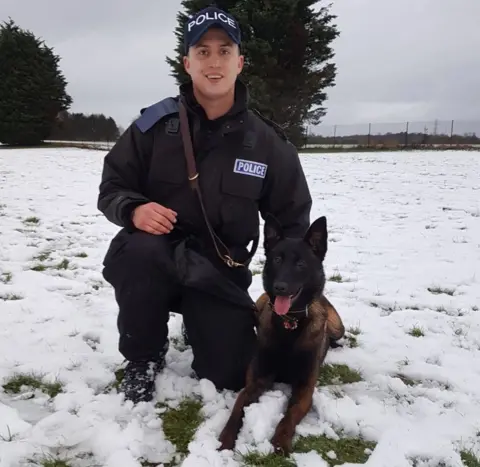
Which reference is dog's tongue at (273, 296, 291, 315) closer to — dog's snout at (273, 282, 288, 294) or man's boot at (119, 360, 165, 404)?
dog's snout at (273, 282, 288, 294)

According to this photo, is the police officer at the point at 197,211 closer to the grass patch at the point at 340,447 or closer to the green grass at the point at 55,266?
the grass patch at the point at 340,447

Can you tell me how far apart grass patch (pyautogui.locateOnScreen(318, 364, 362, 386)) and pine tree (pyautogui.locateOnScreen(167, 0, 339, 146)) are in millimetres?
18131

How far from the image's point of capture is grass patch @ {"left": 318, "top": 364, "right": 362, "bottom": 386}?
2.71m

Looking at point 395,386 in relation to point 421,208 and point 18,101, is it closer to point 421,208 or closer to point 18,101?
point 421,208

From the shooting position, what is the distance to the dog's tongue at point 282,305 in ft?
8.00

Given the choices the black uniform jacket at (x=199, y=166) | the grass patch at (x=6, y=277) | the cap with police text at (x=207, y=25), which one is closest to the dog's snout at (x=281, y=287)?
the black uniform jacket at (x=199, y=166)

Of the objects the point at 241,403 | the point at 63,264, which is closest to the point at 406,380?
the point at 241,403

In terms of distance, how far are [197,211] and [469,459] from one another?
5.84 ft

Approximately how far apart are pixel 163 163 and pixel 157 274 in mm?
630

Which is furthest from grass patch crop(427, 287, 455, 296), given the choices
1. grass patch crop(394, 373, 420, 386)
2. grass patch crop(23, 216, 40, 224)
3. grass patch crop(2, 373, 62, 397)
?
grass patch crop(23, 216, 40, 224)

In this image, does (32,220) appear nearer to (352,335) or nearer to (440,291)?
(352,335)

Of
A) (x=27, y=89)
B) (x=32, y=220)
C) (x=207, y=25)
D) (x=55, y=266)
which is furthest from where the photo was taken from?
(x=27, y=89)

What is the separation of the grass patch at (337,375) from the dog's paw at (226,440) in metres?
0.74

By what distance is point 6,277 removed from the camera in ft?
13.7
